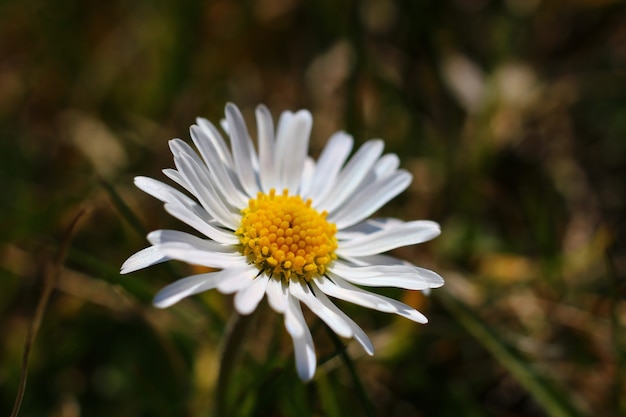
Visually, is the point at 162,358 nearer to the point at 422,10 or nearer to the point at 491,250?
the point at 491,250

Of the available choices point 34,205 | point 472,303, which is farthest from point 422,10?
point 34,205

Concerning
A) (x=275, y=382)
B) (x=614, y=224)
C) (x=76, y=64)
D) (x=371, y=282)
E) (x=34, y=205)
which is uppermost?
(x=76, y=64)

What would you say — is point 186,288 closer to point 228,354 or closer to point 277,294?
point 277,294

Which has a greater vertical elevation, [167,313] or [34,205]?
[34,205]

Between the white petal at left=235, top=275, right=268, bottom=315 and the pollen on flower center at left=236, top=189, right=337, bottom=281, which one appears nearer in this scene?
the white petal at left=235, top=275, right=268, bottom=315

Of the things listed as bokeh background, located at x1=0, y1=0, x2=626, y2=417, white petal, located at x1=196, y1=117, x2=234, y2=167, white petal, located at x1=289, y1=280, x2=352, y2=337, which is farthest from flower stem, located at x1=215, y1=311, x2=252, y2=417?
white petal, located at x1=196, y1=117, x2=234, y2=167

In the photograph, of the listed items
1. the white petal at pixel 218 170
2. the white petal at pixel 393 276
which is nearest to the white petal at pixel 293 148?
the white petal at pixel 218 170

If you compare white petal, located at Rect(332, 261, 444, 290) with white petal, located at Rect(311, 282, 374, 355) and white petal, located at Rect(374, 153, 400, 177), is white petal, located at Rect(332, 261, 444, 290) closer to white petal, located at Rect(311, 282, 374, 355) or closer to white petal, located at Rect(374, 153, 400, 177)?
white petal, located at Rect(311, 282, 374, 355)
